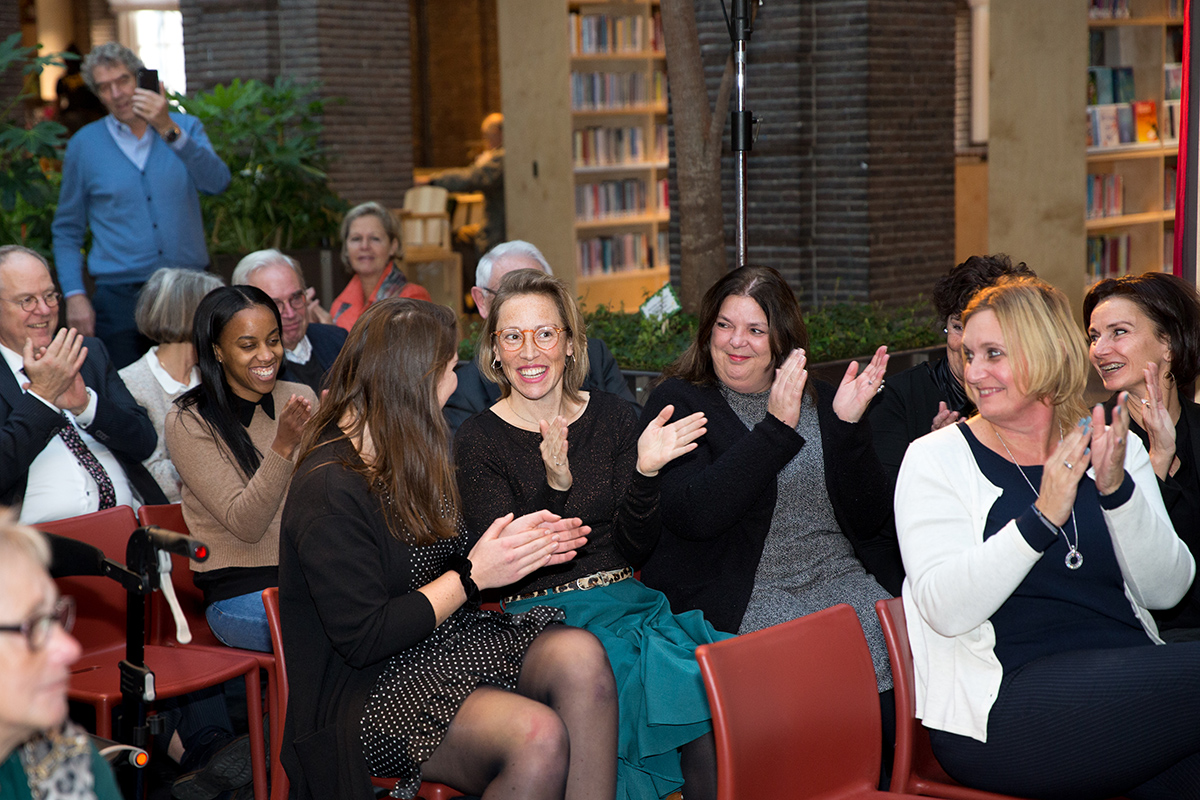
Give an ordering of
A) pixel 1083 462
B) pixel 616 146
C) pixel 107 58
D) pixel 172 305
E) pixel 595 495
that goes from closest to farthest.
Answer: pixel 1083 462 → pixel 595 495 → pixel 172 305 → pixel 107 58 → pixel 616 146

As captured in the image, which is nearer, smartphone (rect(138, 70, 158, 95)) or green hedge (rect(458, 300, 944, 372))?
smartphone (rect(138, 70, 158, 95))

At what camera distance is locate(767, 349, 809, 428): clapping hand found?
2.77 metres

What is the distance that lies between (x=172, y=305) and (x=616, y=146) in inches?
245

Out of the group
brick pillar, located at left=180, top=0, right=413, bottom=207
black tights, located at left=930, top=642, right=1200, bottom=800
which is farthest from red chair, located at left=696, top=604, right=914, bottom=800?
brick pillar, located at left=180, top=0, right=413, bottom=207

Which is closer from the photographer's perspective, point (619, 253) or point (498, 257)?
point (498, 257)

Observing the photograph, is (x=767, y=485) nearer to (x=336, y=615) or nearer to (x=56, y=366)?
(x=336, y=615)

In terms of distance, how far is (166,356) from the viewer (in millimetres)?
3982

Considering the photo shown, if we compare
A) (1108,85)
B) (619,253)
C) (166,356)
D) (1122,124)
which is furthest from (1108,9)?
(166,356)

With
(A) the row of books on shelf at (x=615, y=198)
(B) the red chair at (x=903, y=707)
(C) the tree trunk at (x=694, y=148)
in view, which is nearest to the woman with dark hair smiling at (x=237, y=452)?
(B) the red chair at (x=903, y=707)

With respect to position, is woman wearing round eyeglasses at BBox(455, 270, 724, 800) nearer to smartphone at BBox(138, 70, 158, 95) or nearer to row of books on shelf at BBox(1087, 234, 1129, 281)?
smartphone at BBox(138, 70, 158, 95)

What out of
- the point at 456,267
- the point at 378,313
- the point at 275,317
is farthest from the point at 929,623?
the point at 456,267

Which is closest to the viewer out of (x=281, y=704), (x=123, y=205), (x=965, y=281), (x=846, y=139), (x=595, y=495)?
(x=281, y=704)

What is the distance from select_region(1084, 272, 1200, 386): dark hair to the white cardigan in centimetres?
73

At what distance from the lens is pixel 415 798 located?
2393mm
